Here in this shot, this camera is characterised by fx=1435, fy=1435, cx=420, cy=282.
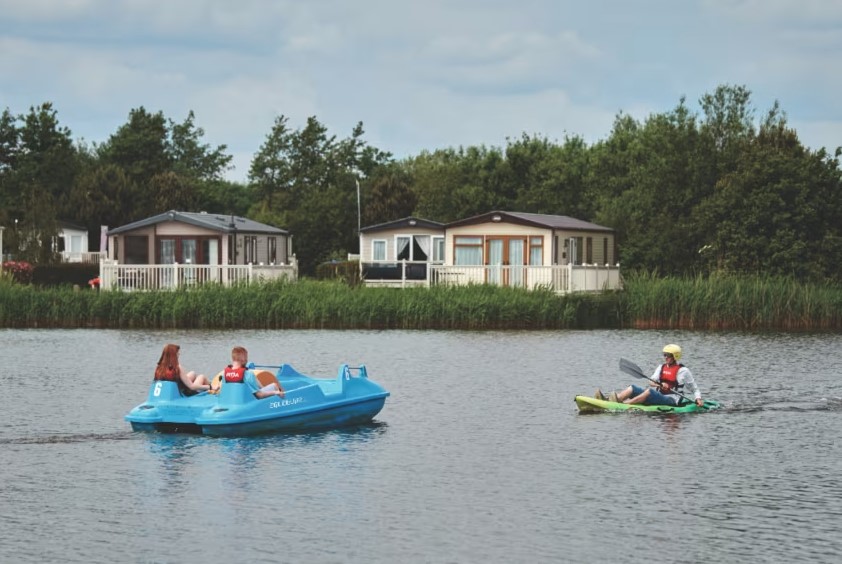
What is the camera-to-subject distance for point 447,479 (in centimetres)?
2050

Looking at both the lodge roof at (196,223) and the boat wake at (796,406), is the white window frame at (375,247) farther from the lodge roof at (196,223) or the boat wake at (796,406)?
the boat wake at (796,406)

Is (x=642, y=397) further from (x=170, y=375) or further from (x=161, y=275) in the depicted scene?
(x=161, y=275)

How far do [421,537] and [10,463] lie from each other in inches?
309

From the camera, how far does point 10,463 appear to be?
70.9 ft

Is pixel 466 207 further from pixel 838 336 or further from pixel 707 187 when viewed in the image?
pixel 838 336

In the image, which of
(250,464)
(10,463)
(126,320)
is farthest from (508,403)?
(126,320)

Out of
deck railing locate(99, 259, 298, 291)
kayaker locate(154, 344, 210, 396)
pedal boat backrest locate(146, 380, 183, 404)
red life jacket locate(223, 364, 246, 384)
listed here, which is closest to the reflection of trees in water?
pedal boat backrest locate(146, 380, 183, 404)

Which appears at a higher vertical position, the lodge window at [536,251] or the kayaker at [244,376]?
the lodge window at [536,251]

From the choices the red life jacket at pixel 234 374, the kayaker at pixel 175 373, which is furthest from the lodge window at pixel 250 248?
the red life jacket at pixel 234 374

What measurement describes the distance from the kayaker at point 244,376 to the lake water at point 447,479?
775 millimetres

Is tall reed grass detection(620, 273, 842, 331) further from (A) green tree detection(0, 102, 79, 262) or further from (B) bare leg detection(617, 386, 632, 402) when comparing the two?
(A) green tree detection(0, 102, 79, 262)

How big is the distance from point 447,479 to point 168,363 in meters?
5.51

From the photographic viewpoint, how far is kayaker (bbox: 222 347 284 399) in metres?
23.1

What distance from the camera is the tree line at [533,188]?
58750 mm
